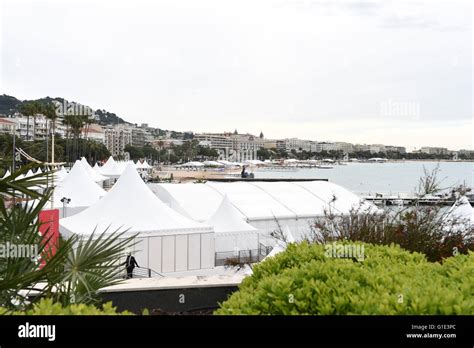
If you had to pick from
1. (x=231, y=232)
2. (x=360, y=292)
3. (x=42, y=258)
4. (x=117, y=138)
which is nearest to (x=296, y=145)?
(x=117, y=138)

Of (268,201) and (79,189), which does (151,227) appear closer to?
(268,201)

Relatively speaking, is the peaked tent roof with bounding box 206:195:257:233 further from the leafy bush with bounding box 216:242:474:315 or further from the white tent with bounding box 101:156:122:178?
the white tent with bounding box 101:156:122:178

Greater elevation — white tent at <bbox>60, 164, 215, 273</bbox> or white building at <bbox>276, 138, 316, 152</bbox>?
white building at <bbox>276, 138, 316, 152</bbox>

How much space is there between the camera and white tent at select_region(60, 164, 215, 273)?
1180 centimetres

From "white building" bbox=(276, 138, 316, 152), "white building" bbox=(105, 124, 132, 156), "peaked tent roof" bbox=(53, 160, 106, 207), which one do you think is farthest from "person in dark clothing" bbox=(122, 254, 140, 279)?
"white building" bbox=(276, 138, 316, 152)

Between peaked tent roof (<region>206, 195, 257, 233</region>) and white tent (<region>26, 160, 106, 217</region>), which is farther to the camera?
white tent (<region>26, 160, 106, 217</region>)

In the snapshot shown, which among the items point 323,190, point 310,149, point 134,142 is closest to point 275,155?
point 310,149

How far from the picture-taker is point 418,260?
410 cm

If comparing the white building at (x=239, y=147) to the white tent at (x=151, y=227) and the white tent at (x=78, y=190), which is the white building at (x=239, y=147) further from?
the white tent at (x=151, y=227)

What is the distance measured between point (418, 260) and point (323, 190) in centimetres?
1738

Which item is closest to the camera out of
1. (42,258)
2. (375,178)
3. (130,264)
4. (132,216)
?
(42,258)

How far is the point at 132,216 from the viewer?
12.0 meters

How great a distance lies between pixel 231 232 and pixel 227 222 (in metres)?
0.52
